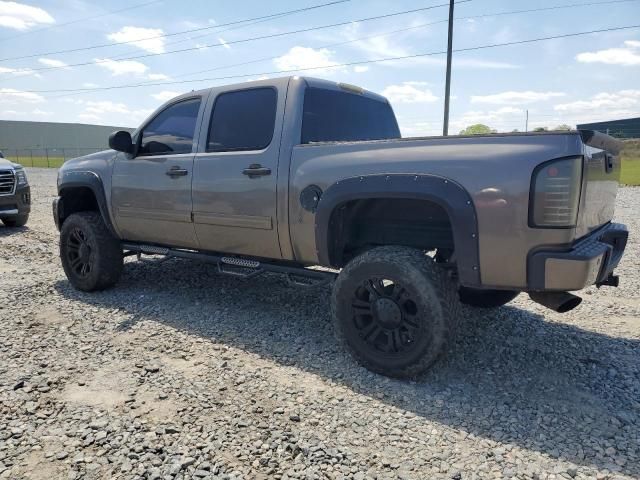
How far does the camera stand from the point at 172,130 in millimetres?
4582

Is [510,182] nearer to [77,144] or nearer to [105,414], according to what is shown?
[105,414]

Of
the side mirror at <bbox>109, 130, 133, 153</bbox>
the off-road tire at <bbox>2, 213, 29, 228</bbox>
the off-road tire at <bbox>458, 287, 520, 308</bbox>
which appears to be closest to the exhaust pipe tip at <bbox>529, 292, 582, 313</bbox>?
the off-road tire at <bbox>458, 287, 520, 308</bbox>

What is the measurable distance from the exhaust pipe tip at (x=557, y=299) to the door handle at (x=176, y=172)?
2906 millimetres

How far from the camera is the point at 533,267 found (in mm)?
2688

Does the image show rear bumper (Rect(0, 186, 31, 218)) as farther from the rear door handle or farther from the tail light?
the rear door handle

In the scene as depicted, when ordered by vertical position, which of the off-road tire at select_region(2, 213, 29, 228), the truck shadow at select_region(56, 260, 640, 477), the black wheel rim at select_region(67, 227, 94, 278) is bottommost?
the truck shadow at select_region(56, 260, 640, 477)

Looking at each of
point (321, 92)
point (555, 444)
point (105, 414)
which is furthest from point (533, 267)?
point (105, 414)

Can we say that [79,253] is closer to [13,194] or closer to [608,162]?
[608,162]

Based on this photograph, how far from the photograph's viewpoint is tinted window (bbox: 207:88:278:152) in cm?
388

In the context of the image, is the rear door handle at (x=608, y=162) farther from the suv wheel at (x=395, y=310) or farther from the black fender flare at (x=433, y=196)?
the suv wheel at (x=395, y=310)

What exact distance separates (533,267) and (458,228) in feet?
1.49

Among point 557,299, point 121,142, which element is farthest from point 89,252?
point 557,299

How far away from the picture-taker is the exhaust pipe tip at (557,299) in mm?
2896

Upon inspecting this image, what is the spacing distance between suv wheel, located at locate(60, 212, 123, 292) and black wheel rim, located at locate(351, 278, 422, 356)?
2963 mm
